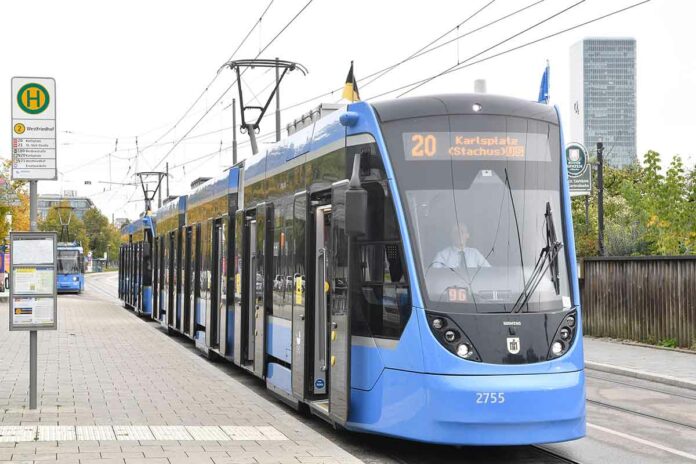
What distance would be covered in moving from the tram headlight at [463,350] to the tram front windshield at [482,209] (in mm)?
294

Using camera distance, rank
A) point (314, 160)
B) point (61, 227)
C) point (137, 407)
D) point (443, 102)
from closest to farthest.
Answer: point (443, 102) → point (314, 160) → point (137, 407) → point (61, 227)

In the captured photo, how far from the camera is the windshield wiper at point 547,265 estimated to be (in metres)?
8.45

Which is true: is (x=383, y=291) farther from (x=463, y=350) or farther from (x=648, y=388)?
(x=648, y=388)

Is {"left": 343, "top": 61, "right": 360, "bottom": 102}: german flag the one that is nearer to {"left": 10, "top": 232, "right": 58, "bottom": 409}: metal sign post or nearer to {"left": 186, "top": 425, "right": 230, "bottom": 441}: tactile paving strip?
{"left": 10, "top": 232, "right": 58, "bottom": 409}: metal sign post

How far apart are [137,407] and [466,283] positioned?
4.82 metres

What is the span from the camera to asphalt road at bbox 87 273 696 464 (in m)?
9.02

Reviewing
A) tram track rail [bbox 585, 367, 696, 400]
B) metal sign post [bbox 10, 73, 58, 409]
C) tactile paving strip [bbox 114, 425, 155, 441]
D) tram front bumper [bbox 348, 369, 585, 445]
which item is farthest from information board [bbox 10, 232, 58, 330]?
tram track rail [bbox 585, 367, 696, 400]

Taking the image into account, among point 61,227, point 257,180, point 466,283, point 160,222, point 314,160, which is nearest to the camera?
point 466,283

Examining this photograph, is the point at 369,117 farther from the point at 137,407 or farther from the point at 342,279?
the point at 137,407

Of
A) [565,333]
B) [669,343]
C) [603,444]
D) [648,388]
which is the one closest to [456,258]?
[565,333]

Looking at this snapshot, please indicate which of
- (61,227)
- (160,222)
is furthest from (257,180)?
(61,227)

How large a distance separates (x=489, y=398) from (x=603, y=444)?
2283 millimetres

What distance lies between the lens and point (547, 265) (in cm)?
866

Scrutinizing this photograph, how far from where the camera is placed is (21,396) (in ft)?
40.1
